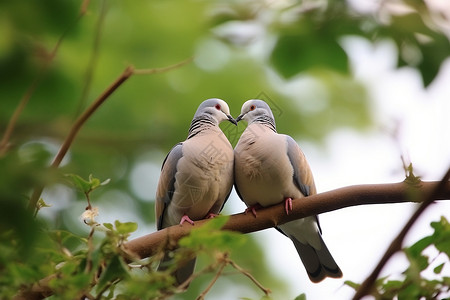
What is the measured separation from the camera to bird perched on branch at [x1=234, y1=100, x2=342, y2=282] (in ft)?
8.79

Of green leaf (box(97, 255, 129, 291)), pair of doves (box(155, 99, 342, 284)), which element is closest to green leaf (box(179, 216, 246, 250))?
green leaf (box(97, 255, 129, 291))

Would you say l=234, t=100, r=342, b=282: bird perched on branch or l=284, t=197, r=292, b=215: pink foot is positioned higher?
l=234, t=100, r=342, b=282: bird perched on branch

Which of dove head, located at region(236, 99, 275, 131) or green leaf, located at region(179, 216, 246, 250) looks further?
dove head, located at region(236, 99, 275, 131)

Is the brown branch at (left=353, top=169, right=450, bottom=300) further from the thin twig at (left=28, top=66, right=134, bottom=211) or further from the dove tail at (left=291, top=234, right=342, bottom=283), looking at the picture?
the dove tail at (left=291, top=234, right=342, bottom=283)

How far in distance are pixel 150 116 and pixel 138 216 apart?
42.4 inches

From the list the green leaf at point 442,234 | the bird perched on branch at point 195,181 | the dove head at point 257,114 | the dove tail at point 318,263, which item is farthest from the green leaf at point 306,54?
the dove tail at point 318,263

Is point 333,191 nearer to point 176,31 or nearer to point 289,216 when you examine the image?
point 289,216

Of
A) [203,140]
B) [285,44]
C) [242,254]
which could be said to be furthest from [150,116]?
[285,44]

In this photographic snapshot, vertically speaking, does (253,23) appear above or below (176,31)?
below

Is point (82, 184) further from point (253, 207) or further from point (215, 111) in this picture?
point (215, 111)

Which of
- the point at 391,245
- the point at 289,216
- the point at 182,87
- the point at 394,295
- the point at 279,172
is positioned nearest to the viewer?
the point at 391,245

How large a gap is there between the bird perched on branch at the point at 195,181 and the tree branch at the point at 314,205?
413mm

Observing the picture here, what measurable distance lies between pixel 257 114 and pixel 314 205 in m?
1.07

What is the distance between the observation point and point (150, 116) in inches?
205
